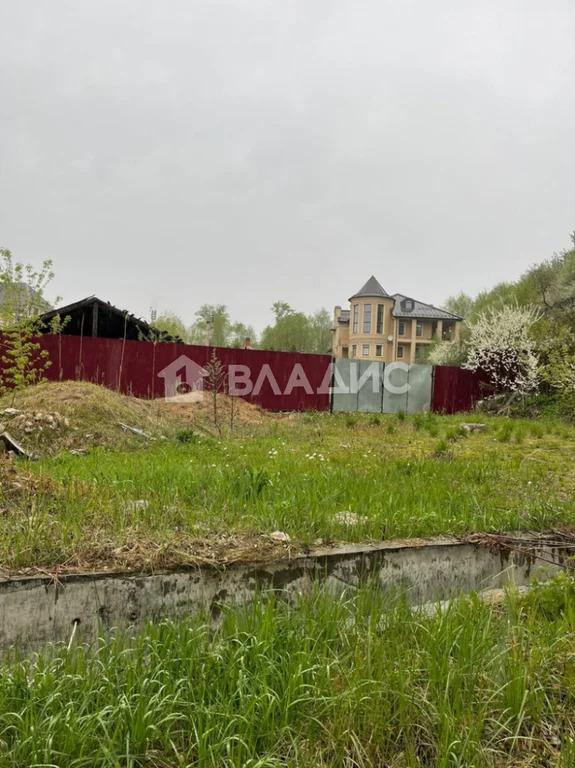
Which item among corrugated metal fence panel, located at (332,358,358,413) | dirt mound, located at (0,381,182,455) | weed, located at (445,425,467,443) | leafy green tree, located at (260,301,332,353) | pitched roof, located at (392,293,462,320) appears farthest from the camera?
leafy green tree, located at (260,301,332,353)

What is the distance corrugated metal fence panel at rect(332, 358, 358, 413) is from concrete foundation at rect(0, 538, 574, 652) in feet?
42.7

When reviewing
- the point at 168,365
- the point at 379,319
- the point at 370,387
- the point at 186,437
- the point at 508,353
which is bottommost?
the point at 186,437

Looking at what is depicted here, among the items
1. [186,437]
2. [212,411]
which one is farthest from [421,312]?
[186,437]

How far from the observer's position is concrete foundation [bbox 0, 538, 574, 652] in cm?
Result: 234

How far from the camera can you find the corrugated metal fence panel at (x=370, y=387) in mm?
16750

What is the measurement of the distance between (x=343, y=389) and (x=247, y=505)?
1322 centimetres

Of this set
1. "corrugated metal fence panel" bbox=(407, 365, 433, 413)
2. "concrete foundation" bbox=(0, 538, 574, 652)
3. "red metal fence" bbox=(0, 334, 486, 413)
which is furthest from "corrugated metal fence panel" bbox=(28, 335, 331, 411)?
"concrete foundation" bbox=(0, 538, 574, 652)

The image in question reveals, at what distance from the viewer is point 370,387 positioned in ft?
55.4

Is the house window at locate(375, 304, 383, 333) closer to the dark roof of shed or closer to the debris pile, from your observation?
the dark roof of shed

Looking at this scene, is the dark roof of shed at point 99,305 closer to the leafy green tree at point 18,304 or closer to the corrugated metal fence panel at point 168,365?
the corrugated metal fence panel at point 168,365

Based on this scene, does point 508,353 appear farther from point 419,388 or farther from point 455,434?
point 455,434

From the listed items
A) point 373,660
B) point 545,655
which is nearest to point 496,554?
point 545,655

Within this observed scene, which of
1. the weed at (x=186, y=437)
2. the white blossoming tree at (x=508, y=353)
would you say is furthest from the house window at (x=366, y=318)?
the weed at (x=186, y=437)

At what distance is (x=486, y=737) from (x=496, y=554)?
1677 millimetres
